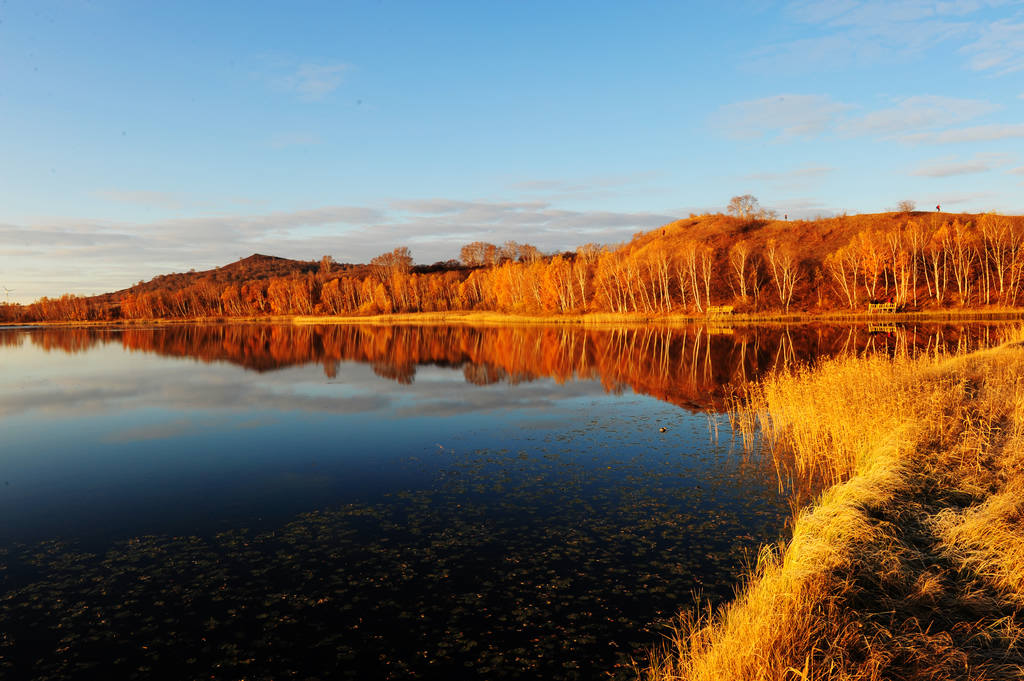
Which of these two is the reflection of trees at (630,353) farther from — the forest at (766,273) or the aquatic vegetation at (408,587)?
the forest at (766,273)

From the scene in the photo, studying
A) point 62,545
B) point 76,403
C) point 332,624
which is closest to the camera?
point 332,624

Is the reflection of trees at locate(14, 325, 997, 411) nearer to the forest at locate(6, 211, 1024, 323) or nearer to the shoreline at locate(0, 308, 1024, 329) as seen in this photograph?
the shoreline at locate(0, 308, 1024, 329)

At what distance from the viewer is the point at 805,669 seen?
219 inches

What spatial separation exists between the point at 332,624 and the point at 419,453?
1044 cm

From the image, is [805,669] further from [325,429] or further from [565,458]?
[325,429]

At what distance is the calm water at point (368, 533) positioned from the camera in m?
8.23

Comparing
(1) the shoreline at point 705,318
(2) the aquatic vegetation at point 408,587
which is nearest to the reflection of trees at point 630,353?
(1) the shoreline at point 705,318

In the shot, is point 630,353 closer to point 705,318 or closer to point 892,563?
point 892,563

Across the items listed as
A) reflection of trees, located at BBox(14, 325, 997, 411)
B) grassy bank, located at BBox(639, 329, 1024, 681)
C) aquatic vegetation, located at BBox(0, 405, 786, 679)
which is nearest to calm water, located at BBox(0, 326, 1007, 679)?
aquatic vegetation, located at BBox(0, 405, 786, 679)

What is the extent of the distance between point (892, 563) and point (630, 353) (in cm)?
4041

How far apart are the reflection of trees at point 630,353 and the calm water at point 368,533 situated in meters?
6.67

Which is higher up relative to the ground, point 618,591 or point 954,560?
point 954,560

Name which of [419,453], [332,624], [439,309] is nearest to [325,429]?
[419,453]

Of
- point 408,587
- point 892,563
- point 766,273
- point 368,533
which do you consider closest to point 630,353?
point 368,533
